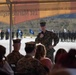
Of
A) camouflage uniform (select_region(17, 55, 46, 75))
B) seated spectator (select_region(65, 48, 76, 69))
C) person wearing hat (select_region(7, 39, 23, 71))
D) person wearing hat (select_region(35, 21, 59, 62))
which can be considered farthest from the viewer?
person wearing hat (select_region(35, 21, 59, 62))

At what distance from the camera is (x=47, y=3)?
679 cm

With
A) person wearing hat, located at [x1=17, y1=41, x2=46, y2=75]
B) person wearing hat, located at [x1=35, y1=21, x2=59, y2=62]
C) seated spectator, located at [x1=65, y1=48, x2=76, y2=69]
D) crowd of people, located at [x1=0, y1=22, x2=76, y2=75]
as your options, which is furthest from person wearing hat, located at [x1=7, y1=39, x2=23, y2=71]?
seated spectator, located at [x1=65, y1=48, x2=76, y2=69]

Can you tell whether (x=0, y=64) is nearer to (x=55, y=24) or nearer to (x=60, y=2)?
(x=60, y=2)

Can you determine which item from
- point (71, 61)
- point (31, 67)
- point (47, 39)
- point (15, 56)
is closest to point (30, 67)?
point (31, 67)

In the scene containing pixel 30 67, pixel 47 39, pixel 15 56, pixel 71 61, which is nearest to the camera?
pixel 71 61

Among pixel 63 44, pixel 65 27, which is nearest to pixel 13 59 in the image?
pixel 65 27

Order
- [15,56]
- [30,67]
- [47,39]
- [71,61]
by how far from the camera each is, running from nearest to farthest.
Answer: [71,61], [30,67], [15,56], [47,39]

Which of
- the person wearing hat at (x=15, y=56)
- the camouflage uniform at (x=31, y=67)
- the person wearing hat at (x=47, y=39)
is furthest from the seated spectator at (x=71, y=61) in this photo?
the person wearing hat at (x=47, y=39)

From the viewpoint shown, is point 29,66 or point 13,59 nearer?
point 29,66

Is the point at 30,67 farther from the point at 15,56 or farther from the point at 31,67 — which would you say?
the point at 15,56

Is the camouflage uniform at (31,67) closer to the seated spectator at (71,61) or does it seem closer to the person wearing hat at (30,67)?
the person wearing hat at (30,67)

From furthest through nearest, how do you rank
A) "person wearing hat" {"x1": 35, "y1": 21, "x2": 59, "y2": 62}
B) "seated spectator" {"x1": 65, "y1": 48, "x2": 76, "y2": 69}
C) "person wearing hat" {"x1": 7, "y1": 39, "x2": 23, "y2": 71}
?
1. "person wearing hat" {"x1": 35, "y1": 21, "x2": 59, "y2": 62}
2. "person wearing hat" {"x1": 7, "y1": 39, "x2": 23, "y2": 71}
3. "seated spectator" {"x1": 65, "y1": 48, "x2": 76, "y2": 69}

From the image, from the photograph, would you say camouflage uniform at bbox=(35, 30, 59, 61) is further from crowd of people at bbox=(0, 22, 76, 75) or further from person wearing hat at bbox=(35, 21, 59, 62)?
crowd of people at bbox=(0, 22, 76, 75)

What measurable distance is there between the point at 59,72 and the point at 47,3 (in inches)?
207
